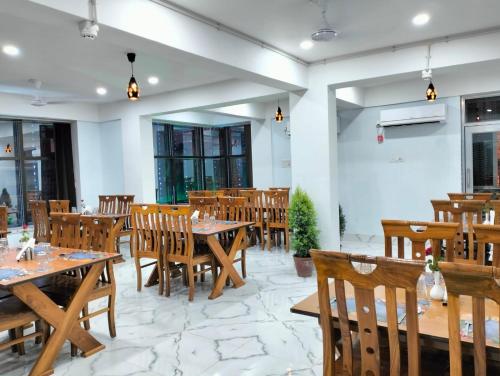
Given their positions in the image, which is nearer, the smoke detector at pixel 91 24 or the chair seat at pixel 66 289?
the smoke detector at pixel 91 24

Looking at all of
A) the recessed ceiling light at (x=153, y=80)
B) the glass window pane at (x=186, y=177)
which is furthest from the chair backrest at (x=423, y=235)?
the glass window pane at (x=186, y=177)

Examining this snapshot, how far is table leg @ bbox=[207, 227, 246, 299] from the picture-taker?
400 cm

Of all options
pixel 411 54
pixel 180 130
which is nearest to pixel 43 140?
pixel 180 130

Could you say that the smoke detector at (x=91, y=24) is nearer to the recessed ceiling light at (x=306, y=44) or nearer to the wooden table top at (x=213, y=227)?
the wooden table top at (x=213, y=227)

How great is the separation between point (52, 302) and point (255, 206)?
3864 millimetres

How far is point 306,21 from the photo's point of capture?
3.67 metres

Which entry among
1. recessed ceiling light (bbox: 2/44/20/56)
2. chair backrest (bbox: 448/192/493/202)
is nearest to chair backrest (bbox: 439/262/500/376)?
chair backrest (bbox: 448/192/493/202)

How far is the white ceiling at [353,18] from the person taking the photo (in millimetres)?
3318

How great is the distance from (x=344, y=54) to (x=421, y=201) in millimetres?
3111

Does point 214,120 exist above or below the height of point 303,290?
above

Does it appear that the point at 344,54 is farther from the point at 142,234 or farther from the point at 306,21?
the point at 142,234

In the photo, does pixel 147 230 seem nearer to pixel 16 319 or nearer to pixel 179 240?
pixel 179 240

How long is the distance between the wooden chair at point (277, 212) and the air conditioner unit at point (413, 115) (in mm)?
2368

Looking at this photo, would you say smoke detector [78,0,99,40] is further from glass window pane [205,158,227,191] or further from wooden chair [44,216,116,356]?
glass window pane [205,158,227,191]
